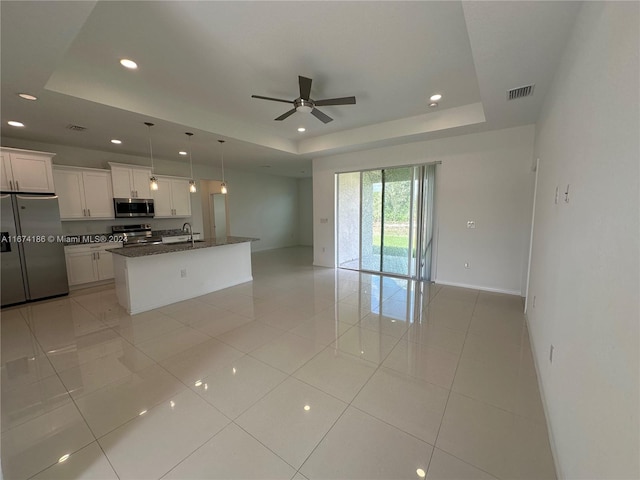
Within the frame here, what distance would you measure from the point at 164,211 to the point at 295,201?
5.02 metres

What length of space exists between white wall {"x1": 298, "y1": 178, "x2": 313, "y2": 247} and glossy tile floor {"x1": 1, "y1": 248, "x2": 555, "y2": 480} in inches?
263

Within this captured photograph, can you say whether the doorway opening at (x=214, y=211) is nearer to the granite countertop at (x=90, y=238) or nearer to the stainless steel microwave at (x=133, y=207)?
the stainless steel microwave at (x=133, y=207)

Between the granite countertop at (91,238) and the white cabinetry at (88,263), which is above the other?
the granite countertop at (91,238)

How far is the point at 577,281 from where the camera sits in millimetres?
1367

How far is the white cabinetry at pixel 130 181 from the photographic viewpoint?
520 centimetres

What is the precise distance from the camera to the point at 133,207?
5461 mm

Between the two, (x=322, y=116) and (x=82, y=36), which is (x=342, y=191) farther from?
(x=82, y=36)

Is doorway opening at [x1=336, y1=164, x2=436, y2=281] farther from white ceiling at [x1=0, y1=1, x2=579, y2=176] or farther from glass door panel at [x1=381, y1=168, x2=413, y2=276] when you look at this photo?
white ceiling at [x1=0, y1=1, x2=579, y2=176]

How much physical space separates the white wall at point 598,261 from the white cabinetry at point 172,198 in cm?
683

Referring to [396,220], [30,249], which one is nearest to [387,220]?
[396,220]

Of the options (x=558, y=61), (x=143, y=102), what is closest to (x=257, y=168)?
(x=143, y=102)

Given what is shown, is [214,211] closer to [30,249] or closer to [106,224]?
[106,224]

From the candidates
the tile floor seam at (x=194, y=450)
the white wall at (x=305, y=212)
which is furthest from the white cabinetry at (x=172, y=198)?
the tile floor seam at (x=194, y=450)

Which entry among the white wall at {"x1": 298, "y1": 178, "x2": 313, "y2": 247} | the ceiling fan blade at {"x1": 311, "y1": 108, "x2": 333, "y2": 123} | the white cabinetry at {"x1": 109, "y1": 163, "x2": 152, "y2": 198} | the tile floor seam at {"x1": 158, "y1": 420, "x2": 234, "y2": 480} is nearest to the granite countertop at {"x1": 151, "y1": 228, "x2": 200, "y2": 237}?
the white cabinetry at {"x1": 109, "y1": 163, "x2": 152, "y2": 198}
